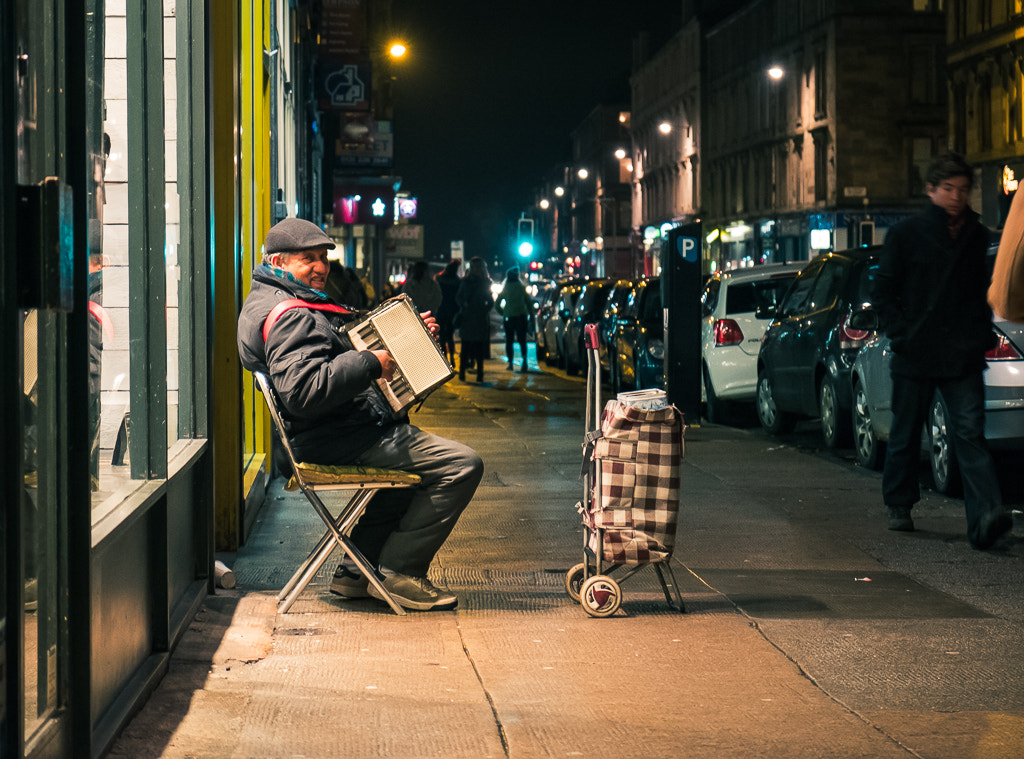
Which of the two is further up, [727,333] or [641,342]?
[727,333]

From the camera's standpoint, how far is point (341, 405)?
631cm

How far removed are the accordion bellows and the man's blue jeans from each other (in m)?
0.56

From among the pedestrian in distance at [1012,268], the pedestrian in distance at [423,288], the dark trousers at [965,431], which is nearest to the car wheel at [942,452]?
the dark trousers at [965,431]

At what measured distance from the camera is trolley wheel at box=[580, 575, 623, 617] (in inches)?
249

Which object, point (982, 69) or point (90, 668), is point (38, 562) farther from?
point (982, 69)

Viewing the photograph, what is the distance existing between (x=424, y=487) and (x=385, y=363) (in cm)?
61

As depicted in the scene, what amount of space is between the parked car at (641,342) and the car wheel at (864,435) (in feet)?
16.9

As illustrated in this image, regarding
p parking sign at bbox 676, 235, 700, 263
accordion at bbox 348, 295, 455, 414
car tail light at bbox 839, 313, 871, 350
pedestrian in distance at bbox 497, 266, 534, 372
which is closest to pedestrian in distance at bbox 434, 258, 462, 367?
pedestrian in distance at bbox 497, 266, 534, 372

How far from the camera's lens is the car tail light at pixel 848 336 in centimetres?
1222

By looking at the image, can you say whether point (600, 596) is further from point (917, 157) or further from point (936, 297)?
point (917, 157)

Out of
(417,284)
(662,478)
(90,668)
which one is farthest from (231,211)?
(417,284)

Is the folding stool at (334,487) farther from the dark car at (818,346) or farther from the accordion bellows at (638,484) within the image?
the dark car at (818,346)

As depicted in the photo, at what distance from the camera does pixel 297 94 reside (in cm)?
1867

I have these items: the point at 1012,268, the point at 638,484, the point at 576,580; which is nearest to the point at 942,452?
the point at 576,580
